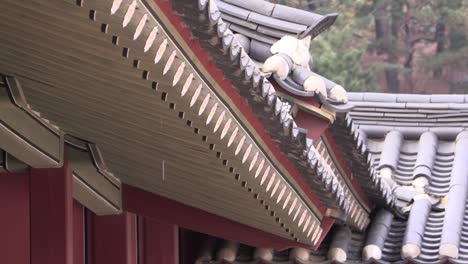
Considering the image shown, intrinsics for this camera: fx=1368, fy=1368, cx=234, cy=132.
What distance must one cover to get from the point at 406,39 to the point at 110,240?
86.7 ft

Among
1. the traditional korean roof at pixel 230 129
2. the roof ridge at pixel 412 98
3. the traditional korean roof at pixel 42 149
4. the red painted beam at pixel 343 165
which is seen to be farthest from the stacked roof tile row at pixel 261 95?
the roof ridge at pixel 412 98

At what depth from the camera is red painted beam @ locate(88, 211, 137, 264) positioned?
7387mm

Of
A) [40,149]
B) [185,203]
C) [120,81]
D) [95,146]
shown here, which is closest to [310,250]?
[185,203]

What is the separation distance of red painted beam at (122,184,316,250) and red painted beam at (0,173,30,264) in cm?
100

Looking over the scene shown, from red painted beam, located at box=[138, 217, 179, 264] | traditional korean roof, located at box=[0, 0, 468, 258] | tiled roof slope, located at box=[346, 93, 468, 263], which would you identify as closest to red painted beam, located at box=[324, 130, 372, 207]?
traditional korean roof, located at box=[0, 0, 468, 258]

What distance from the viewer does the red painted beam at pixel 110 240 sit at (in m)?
7.39

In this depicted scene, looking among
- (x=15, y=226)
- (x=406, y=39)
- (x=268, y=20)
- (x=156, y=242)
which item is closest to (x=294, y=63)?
(x=268, y=20)

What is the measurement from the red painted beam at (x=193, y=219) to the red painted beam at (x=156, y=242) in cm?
28

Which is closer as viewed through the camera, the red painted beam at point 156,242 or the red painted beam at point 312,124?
the red painted beam at point 312,124

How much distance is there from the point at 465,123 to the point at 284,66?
366 cm

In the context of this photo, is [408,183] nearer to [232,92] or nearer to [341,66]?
[232,92]

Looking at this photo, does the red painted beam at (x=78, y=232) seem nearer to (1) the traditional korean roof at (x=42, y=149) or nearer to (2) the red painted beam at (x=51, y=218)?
(1) the traditional korean roof at (x=42, y=149)

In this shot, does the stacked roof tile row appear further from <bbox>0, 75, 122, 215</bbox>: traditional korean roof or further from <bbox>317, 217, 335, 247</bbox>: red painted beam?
<bbox>0, 75, 122, 215</bbox>: traditional korean roof

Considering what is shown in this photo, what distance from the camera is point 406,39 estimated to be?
109 ft
